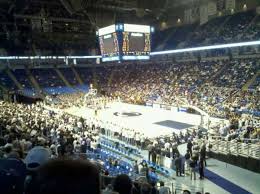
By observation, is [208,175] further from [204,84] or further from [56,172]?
[204,84]

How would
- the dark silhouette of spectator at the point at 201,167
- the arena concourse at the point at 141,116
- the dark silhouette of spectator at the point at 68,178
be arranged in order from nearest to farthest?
the dark silhouette of spectator at the point at 68,178, the arena concourse at the point at 141,116, the dark silhouette of spectator at the point at 201,167

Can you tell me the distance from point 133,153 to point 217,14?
119 feet

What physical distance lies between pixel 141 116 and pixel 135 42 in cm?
779

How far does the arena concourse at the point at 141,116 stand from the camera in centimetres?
328

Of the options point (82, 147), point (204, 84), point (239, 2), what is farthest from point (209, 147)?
point (239, 2)

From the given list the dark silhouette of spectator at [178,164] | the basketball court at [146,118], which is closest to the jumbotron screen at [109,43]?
the basketball court at [146,118]

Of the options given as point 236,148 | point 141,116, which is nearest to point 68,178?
point 236,148

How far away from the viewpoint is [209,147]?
16.8 metres

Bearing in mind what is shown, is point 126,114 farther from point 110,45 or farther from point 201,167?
point 201,167

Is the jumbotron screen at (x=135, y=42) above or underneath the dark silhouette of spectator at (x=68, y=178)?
above

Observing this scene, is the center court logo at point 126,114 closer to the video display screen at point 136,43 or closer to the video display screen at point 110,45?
the video display screen at point 110,45

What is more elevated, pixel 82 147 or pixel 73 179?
pixel 73 179

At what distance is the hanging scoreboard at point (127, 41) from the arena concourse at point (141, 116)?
10 centimetres

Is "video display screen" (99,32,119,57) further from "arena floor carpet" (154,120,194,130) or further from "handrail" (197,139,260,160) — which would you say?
"handrail" (197,139,260,160)
